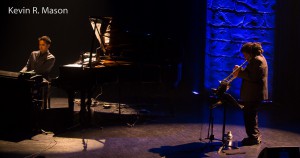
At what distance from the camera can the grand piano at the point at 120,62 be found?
6.29 metres

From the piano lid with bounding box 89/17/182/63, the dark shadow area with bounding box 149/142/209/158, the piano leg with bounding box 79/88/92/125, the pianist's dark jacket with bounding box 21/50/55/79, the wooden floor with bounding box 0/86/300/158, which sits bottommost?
the dark shadow area with bounding box 149/142/209/158

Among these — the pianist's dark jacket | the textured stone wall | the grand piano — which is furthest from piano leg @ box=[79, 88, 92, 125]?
the textured stone wall

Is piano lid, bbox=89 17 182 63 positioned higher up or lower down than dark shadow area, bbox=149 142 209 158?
higher up

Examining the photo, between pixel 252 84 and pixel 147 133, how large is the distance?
1.84 m

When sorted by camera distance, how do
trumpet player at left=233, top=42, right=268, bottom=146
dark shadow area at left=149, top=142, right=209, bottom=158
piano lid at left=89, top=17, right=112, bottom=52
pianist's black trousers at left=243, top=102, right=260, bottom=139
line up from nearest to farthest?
dark shadow area at left=149, top=142, right=209, bottom=158, trumpet player at left=233, top=42, right=268, bottom=146, pianist's black trousers at left=243, top=102, right=260, bottom=139, piano lid at left=89, top=17, right=112, bottom=52

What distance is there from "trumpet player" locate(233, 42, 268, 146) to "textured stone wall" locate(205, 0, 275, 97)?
356cm

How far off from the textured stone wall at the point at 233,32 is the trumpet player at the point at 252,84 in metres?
3.56

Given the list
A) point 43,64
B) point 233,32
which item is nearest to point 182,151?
point 43,64

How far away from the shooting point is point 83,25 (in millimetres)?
9703

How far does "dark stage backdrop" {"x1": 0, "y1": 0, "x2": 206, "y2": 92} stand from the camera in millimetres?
9523

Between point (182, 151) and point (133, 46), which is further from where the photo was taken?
point (133, 46)

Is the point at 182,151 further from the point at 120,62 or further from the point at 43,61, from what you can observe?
the point at 43,61

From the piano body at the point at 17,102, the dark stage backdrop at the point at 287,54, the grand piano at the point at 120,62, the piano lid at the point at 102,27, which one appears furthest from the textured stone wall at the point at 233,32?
the piano body at the point at 17,102

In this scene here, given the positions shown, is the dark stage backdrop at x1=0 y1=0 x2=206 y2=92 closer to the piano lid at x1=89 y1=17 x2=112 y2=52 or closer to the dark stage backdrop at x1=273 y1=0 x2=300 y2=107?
the dark stage backdrop at x1=273 y1=0 x2=300 y2=107
